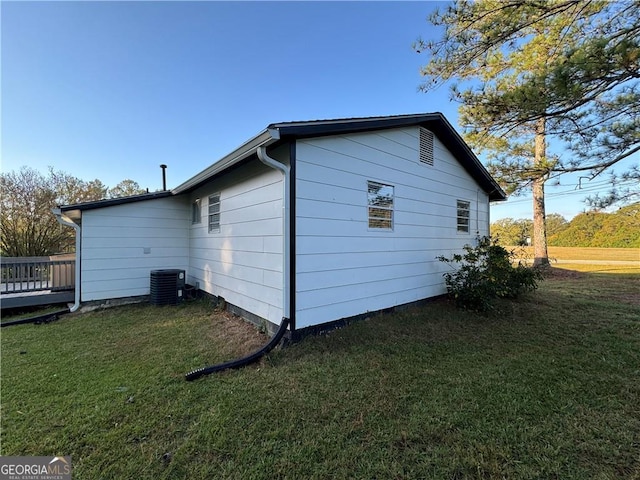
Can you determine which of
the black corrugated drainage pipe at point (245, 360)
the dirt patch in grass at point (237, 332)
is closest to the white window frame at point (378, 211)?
the black corrugated drainage pipe at point (245, 360)

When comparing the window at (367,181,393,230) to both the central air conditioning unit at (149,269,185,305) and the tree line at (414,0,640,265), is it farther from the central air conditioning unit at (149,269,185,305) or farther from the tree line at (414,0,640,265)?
the central air conditioning unit at (149,269,185,305)

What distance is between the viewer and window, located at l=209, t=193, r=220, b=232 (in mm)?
6286

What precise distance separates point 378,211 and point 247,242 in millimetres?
2441

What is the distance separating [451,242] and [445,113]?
2.97m

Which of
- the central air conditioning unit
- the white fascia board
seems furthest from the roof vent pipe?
the white fascia board

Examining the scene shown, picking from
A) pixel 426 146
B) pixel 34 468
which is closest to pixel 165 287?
pixel 34 468

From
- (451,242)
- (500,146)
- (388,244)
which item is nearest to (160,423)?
(388,244)

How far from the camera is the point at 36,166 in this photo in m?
11.3

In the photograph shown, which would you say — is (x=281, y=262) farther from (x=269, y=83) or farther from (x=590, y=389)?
(x=269, y=83)

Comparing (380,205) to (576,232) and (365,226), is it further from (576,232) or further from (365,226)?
(576,232)

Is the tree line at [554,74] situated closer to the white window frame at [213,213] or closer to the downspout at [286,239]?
the downspout at [286,239]

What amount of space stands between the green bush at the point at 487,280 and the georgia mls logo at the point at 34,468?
20.4 feet

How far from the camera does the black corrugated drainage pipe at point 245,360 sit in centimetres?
310

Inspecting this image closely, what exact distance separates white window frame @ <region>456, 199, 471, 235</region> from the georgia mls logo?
7558mm
